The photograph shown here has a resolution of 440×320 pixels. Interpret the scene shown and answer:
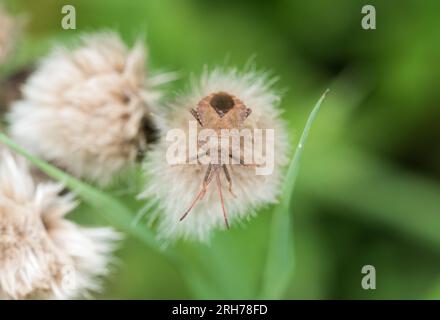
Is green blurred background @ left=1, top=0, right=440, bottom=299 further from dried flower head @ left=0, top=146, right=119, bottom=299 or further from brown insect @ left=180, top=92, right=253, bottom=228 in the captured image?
brown insect @ left=180, top=92, right=253, bottom=228

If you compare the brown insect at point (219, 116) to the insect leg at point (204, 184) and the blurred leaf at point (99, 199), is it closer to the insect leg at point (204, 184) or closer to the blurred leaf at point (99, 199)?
the insect leg at point (204, 184)

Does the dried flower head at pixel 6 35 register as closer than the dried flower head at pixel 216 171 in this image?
No

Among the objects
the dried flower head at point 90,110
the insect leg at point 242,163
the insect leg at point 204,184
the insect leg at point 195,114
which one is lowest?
the insect leg at point 204,184

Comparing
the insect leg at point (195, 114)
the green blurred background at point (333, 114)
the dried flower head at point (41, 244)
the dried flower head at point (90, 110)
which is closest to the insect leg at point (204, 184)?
the insect leg at point (195, 114)

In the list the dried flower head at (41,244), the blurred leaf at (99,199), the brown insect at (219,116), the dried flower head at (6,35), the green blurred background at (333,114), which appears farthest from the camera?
the green blurred background at (333,114)

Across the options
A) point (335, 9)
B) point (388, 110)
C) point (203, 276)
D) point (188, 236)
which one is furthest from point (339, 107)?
point (188, 236)

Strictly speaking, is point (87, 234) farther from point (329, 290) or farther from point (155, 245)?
point (329, 290)
